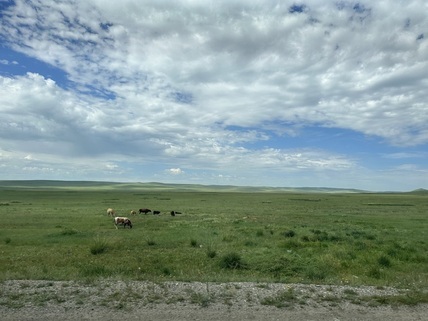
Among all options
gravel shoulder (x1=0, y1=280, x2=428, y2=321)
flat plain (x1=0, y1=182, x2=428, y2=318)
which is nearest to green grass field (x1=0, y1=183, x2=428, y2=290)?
flat plain (x1=0, y1=182, x2=428, y2=318)

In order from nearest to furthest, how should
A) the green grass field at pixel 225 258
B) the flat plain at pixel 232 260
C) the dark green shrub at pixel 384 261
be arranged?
the flat plain at pixel 232 260 < the green grass field at pixel 225 258 < the dark green shrub at pixel 384 261

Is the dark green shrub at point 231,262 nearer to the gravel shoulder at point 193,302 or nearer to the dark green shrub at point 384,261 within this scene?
the gravel shoulder at point 193,302

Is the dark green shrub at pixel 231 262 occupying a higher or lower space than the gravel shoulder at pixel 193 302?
lower

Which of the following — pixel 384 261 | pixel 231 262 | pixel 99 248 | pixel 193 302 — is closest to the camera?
pixel 193 302

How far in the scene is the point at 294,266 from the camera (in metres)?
15.7

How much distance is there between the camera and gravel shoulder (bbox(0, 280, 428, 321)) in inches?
321

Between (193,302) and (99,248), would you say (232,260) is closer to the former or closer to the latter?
(193,302)

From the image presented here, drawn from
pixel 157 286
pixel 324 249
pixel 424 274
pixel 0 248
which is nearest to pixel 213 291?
pixel 157 286

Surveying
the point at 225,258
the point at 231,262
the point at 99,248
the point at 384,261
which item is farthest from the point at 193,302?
the point at 99,248

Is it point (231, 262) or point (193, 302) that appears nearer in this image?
point (193, 302)

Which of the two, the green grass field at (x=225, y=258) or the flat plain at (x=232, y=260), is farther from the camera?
the green grass field at (x=225, y=258)

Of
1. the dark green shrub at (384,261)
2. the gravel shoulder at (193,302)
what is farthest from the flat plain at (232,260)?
the gravel shoulder at (193,302)

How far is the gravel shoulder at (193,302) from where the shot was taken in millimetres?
8164

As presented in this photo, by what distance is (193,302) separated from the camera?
8.98 meters
